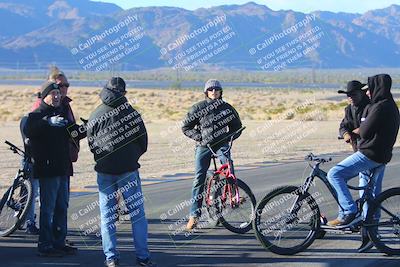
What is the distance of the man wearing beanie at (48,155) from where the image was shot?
8445 mm

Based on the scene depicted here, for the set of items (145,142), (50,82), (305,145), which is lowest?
(305,145)

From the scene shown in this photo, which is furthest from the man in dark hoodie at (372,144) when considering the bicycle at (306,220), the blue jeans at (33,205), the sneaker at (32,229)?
the sneaker at (32,229)

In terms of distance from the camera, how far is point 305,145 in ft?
79.5

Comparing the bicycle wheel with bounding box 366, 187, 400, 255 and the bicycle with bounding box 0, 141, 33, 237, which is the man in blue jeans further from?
the bicycle with bounding box 0, 141, 33, 237

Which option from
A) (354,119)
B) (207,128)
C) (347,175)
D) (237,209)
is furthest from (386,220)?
(207,128)

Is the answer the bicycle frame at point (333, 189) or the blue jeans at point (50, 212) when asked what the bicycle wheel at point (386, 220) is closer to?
the bicycle frame at point (333, 189)

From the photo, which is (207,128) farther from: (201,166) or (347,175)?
(347,175)

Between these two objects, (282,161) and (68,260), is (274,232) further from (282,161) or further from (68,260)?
(282,161)

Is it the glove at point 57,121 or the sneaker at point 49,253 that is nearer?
the glove at point 57,121

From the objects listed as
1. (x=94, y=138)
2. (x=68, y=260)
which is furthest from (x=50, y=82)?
(x=68, y=260)

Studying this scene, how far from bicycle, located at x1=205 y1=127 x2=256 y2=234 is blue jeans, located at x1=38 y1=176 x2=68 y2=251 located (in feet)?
6.75

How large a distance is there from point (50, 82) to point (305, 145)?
1640 centimetres

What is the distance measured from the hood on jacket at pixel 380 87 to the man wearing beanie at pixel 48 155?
11.5 feet

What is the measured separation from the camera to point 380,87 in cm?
861
